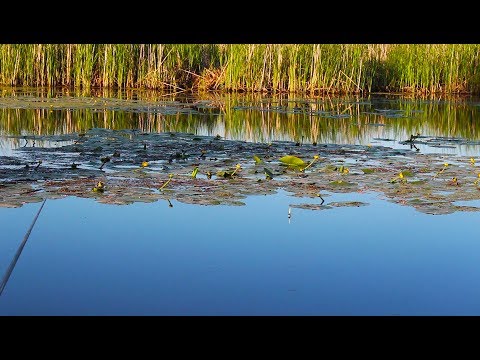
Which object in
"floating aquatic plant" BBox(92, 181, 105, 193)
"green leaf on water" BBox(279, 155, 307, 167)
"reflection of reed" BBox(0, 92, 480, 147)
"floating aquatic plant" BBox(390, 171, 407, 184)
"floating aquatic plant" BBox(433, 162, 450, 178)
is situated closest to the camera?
"floating aquatic plant" BBox(92, 181, 105, 193)

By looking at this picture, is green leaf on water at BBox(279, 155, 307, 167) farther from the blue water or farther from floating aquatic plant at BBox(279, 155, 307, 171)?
the blue water

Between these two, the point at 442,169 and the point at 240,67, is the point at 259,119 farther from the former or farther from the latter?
the point at 442,169

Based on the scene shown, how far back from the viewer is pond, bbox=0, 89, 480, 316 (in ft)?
8.74

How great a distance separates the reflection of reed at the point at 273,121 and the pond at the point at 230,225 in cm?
61

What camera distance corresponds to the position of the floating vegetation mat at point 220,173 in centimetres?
416

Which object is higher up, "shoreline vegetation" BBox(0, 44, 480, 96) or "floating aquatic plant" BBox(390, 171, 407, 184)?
"shoreline vegetation" BBox(0, 44, 480, 96)

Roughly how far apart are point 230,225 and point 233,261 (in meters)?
0.68

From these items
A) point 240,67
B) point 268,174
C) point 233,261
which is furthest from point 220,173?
point 240,67

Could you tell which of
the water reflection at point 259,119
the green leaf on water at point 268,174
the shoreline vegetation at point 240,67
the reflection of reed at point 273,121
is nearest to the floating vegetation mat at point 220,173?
the green leaf on water at point 268,174

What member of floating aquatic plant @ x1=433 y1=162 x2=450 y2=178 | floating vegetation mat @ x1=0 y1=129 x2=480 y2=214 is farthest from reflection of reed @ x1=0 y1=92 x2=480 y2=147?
floating aquatic plant @ x1=433 y1=162 x2=450 y2=178

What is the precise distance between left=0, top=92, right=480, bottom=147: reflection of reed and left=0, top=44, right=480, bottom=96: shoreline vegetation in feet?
5.68

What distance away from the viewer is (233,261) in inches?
124

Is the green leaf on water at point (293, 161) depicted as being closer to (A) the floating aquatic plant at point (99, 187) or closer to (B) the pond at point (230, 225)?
(B) the pond at point (230, 225)
